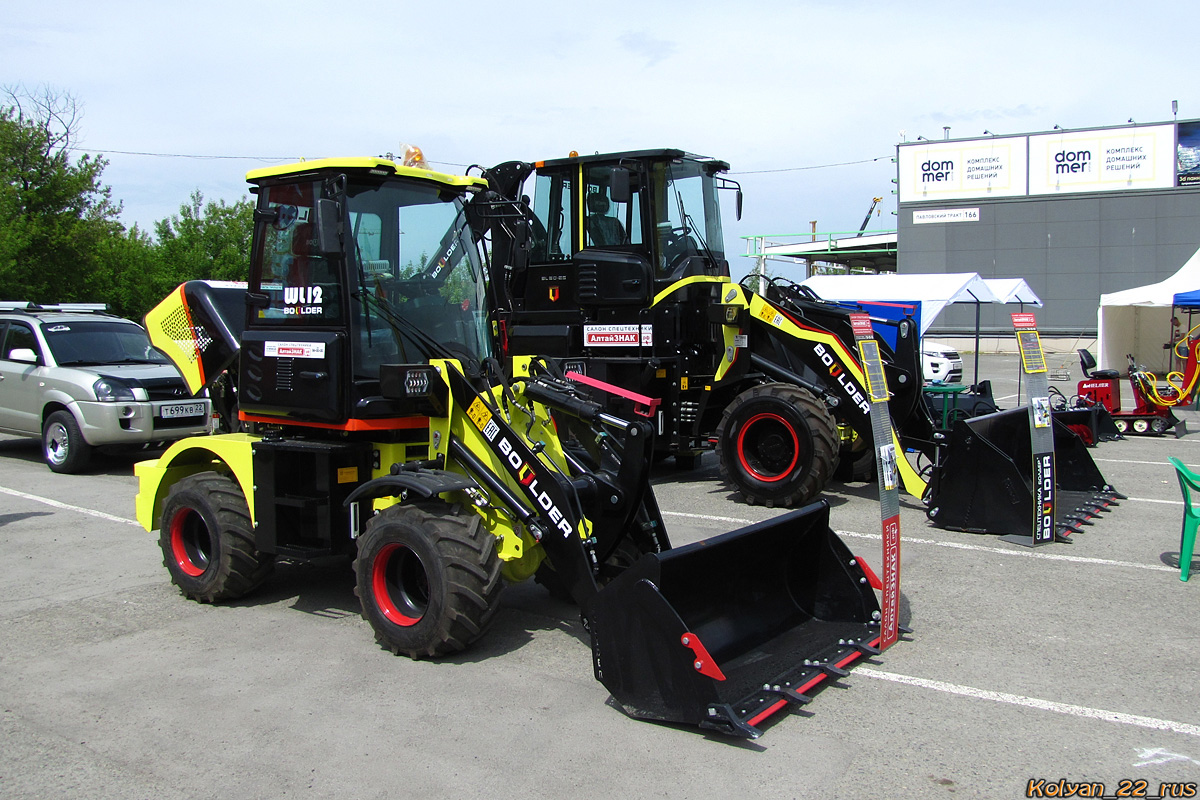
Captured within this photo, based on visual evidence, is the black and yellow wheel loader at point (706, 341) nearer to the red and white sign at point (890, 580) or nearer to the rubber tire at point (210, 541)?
the red and white sign at point (890, 580)

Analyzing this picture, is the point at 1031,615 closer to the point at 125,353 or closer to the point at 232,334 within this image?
the point at 232,334

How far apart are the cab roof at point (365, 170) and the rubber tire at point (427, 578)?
1.98 metres

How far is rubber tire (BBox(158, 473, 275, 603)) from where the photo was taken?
19.1 ft

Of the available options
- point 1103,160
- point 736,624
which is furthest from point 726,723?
point 1103,160

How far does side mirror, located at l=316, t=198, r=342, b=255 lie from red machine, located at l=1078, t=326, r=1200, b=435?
13.4 metres

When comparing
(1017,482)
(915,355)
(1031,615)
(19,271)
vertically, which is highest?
(19,271)

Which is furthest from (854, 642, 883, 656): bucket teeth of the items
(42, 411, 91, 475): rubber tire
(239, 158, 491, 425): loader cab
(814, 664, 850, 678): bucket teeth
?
(42, 411, 91, 475): rubber tire

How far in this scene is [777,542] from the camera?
5242mm

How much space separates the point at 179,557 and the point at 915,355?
7030 millimetres

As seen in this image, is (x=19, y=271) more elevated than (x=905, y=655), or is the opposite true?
(x=19, y=271)

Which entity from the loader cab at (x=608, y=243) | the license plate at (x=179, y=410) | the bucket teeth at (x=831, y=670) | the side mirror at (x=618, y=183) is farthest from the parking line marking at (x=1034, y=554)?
the license plate at (x=179, y=410)

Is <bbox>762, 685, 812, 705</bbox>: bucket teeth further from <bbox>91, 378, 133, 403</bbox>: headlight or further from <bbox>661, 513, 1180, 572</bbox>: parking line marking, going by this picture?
<bbox>91, 378, 133, 403</bbox>: headlight

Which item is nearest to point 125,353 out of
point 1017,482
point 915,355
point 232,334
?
point 232,334

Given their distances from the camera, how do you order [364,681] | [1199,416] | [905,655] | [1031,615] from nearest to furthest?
1. [364,681]
2. [905,655]
3. [1031,615]
4. [1199,416]
